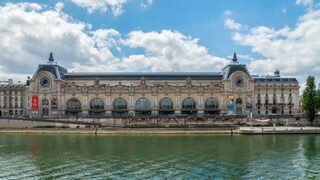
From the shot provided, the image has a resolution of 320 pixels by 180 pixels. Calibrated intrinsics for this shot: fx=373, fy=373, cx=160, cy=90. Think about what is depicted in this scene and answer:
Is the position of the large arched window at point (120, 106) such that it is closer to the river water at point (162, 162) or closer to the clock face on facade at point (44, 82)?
the clock face on facade at point (44, 82)

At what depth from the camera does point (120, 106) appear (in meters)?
122

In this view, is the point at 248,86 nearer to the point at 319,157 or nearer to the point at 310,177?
the point at 319,157

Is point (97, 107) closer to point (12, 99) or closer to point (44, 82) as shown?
point (44, 82)

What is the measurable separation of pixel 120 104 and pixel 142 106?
720 centimetres

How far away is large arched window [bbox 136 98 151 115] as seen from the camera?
122 meters

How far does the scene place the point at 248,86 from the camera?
124 m

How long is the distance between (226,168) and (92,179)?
43.3 feet

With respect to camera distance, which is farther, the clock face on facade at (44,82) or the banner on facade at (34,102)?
the clock face on facade at (44,82)

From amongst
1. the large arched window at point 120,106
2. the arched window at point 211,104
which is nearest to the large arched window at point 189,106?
the arched window at point 211,104

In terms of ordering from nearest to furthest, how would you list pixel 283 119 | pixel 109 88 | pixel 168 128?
pixel 168 128 → pixel 283 119 → pixel 109 88

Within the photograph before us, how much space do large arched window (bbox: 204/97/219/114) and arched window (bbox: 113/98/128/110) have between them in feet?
86.4

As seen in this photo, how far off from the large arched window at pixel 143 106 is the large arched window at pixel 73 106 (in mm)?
19123

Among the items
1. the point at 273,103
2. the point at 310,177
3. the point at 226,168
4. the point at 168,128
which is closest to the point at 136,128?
the point at 168,128

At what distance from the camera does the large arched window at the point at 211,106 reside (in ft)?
402
